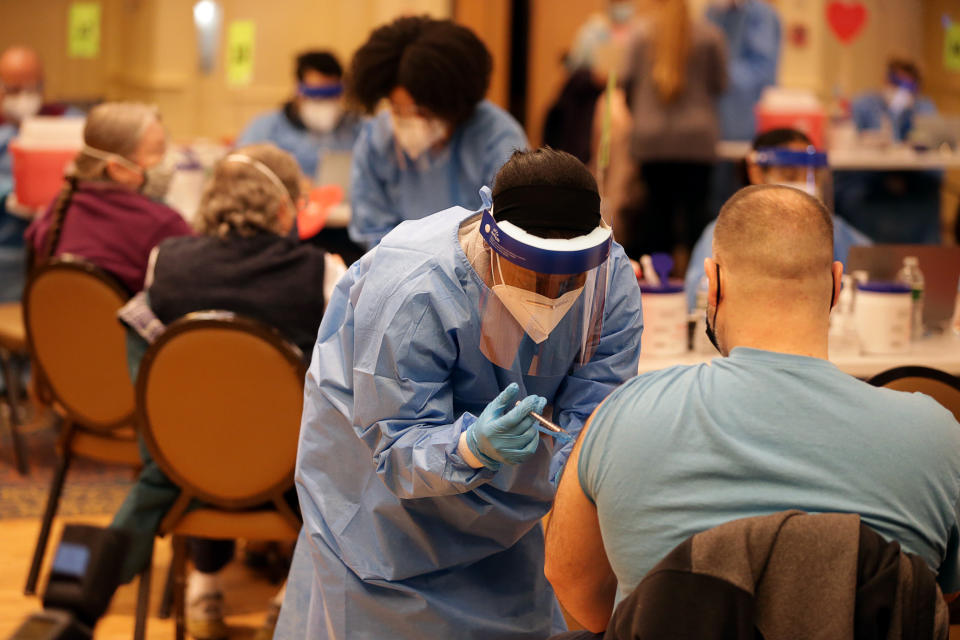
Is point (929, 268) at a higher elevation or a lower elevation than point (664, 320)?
higher

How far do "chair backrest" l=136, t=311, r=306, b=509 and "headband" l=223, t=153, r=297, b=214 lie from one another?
1.32 feet

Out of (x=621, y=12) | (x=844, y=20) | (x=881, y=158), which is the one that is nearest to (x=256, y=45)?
(x=621, y=12)

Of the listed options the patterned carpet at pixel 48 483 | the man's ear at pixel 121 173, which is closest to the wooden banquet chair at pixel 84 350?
the man's ear at pixel 121 173

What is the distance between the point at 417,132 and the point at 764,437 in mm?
2067

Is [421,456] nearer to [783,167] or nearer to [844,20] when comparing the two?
[783,167]

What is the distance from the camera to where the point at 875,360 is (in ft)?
8.20

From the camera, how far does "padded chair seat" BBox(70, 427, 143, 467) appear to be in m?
2.88

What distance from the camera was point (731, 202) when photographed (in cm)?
154

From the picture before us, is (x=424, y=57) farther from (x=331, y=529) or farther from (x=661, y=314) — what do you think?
(x=331, y=529)

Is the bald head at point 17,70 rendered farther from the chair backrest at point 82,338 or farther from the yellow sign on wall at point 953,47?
the yellow sign on wall at point 953,47

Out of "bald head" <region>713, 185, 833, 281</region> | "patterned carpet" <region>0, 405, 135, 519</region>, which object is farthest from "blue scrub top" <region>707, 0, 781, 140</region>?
"bald head" <region>713, 185, 833, 281</region>

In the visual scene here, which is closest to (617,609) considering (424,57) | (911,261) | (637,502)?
(637,502)

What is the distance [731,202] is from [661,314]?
98 cm

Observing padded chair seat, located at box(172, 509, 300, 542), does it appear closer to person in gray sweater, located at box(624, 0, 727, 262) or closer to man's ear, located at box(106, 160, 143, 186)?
man's ear, located at box(106, 160, 143, 186)
